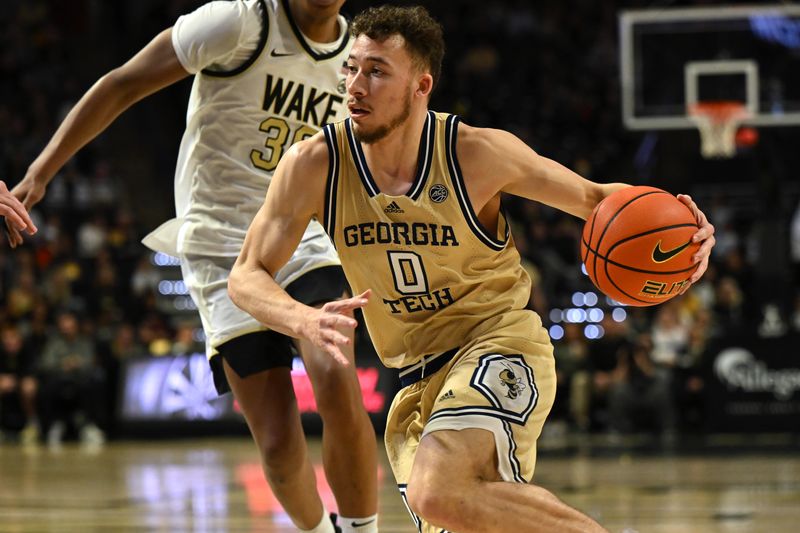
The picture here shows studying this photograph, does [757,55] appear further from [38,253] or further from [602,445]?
[38,253]

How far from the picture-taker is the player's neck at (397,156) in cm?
402

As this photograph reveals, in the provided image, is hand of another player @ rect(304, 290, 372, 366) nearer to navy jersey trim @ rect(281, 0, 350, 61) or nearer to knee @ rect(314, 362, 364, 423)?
knee @ rect(314, 362, 364, 423)

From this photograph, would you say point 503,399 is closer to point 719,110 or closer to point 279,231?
point 279,231

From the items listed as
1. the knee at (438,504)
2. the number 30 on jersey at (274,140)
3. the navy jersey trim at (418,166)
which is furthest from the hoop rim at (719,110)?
the knee at (438,504)

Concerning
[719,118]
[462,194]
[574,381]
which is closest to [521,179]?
[462,194]

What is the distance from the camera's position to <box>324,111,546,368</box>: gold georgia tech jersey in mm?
Answer: 3963

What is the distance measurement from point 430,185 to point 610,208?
1.98 ft

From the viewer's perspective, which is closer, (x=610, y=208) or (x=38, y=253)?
(x=610, y=208)

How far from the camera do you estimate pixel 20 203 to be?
437 centimetres

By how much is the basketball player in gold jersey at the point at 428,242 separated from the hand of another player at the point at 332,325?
355mm

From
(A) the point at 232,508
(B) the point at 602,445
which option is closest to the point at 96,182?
(B) the point at 602,445

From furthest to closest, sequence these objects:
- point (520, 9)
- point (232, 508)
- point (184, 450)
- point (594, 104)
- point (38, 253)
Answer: point (520, 9) → point (594, 104) → point (38, 253) → point (184, 450) → point (232, 508)

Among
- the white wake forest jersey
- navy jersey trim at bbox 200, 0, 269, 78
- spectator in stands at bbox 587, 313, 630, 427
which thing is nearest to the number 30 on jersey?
the white wake forest jersey

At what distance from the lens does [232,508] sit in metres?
7.38
